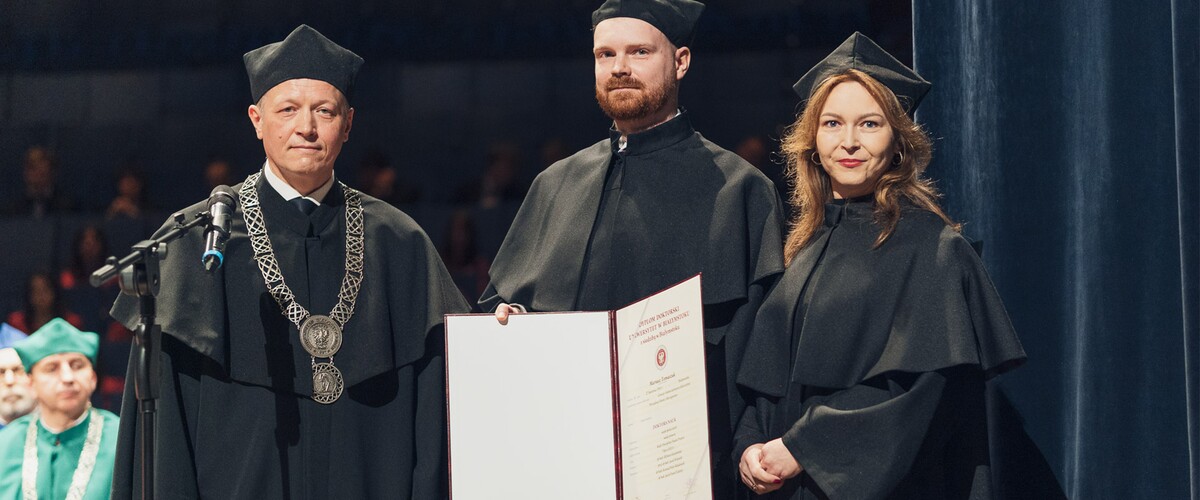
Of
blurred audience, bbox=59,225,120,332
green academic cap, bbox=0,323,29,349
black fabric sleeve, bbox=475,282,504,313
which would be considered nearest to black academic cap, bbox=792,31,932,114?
black fabric sleeve, bbox=475,282,504,313

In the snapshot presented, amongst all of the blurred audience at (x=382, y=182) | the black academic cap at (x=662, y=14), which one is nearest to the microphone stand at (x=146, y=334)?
the black academic cap at (x=662, y=14)

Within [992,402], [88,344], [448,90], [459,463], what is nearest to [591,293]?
[459,463]

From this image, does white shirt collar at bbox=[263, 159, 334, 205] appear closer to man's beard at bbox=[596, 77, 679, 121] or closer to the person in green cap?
man's beard at bbox=[596, 77, 679, 121]

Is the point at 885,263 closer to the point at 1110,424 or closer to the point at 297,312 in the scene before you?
the point at 1110,424

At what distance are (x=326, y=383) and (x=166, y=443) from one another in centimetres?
43

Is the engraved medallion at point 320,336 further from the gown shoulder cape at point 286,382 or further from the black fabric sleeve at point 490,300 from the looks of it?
the black fabric sleeve at point 490,300

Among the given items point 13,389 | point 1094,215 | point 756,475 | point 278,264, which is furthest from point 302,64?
point 13,389

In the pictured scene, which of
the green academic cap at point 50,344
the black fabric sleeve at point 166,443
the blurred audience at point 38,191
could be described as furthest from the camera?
the blurred audience at point 38,191

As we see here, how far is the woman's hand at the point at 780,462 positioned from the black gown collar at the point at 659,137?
1048mm

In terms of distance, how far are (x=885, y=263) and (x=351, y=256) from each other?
144cm

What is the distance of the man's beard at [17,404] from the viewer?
20.2 feet

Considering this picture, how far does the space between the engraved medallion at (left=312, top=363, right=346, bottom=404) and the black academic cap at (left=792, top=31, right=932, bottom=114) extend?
4.93 ft

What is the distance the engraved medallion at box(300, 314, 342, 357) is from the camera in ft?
12.4

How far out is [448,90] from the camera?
923cm
